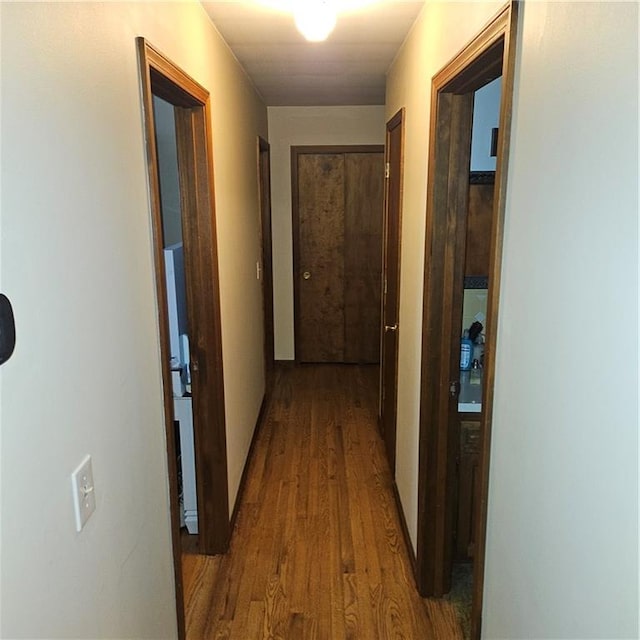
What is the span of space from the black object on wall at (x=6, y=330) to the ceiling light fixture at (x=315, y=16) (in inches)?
59.9

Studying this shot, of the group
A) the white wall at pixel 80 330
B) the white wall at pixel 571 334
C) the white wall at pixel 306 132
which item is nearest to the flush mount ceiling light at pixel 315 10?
the white wall at pixel 80 330

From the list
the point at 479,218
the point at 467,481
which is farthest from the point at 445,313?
the point at 467,481

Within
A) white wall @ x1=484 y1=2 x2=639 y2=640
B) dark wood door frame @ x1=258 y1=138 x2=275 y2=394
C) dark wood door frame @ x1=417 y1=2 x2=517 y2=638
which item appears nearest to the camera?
white wall @ x1=484 y1=2 x2=639 y2=640

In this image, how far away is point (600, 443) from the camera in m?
0.84

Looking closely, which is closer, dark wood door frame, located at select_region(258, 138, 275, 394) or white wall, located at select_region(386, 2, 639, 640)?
white wall, located at select_region(386, 2, 639, 640)

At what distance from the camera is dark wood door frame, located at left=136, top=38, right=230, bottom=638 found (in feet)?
6.12

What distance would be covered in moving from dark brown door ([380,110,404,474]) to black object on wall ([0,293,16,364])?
2265 millimetres

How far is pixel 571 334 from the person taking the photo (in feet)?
3.09

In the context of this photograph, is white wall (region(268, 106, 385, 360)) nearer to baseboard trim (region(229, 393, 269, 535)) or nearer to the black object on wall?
baseboard trim (region(229, 393, 269, 535))

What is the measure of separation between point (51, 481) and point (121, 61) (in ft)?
3.18

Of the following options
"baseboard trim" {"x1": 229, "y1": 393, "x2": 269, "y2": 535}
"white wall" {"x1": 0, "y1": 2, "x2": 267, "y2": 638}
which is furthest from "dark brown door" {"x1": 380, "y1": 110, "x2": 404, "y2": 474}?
"white wall" {"x1": 0, "y1": 2, "x2": 267, "y2": 638}

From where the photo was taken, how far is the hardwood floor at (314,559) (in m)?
2.18

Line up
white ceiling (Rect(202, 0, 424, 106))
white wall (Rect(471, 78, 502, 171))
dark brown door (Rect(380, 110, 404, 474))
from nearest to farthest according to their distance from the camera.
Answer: white ceiling (Rect(202, 0, 424, 106))
white wall (Rect(471, 78, 502, 171))
dark brown door (Rect(380, 110, 404, 474))

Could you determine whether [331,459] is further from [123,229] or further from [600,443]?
[600,443]
